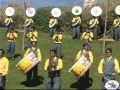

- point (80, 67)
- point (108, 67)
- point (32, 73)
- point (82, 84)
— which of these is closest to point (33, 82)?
point (32, 73)

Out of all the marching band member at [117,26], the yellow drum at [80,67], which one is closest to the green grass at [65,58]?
the marching band member at [117,26]

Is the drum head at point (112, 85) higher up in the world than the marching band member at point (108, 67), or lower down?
lower down

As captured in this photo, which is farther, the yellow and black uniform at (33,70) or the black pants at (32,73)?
the black pants at (32,73)

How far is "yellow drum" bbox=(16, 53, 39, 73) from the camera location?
1881 cm

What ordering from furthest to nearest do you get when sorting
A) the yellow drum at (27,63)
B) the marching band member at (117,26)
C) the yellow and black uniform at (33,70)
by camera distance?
the marching band member at (117,26), the yellow and black uniform at (33,70), the yellow drum at (27,63)

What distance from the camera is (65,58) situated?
25375 mm

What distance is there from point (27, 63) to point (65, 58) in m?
6.63

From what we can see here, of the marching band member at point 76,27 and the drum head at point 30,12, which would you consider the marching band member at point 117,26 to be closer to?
the marching band member at point 76,27

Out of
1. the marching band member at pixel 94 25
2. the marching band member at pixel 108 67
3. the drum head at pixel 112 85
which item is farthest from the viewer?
the marching band member at pixel 94 25

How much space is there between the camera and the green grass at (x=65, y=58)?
20928 mm

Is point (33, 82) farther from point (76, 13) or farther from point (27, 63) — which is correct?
point (76, 13)

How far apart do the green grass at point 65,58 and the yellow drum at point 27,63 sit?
142cm

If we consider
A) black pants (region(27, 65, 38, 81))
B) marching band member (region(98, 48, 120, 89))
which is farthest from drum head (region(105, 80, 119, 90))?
black pants (region(27, 65, 38, 81))

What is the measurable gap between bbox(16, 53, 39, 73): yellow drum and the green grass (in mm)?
1415
